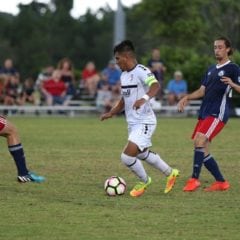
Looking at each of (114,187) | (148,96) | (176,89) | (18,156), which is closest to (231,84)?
(148,96)

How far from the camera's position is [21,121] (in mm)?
24984

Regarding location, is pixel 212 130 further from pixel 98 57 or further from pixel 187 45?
pixel 98 57

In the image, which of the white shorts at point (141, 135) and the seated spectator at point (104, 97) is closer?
the white shorts at point (141, 135)

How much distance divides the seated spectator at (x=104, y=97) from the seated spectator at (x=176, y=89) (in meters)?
2.04

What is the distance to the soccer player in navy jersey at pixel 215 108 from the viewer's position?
10.7m

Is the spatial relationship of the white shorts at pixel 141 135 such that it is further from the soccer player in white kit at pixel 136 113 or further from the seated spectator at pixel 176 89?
the seated spectator at pixel 176 89

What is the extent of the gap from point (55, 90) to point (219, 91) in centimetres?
1731

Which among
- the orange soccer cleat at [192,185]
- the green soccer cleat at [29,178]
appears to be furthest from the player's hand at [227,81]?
the green soccer cleat at [29,178]

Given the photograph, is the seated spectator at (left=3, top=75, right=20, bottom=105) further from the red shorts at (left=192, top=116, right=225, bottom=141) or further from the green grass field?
the red shorts at (left=192, top=116, right=225, bottom=141)

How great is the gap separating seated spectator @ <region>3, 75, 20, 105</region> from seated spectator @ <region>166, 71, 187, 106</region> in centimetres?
532

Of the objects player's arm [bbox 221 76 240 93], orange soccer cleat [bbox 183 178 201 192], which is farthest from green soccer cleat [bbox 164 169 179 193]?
player's arm [bbox 221 76 240 93]

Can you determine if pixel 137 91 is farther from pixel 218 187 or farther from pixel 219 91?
pixel 218 187

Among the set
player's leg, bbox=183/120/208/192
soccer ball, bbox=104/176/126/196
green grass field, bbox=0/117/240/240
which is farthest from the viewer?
player's leg, bbox=183/120/208/192

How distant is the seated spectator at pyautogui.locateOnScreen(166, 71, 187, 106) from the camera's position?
2714 centimetres
